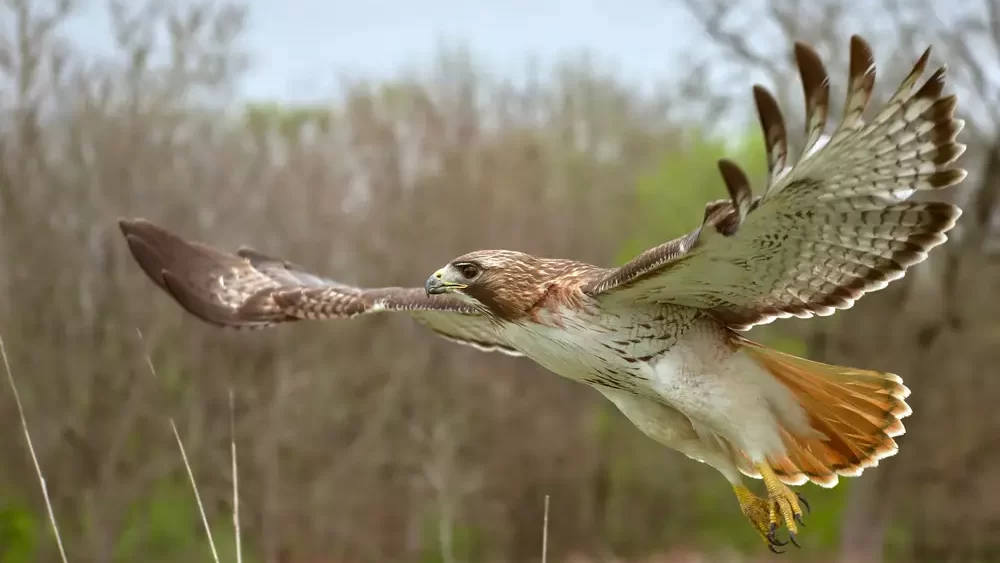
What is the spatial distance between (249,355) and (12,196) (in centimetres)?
567

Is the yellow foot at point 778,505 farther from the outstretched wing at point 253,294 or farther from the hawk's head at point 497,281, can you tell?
the outstretched wing at point 253,294

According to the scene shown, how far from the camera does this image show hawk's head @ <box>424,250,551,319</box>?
4.12 m

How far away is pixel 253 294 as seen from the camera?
5.77 m

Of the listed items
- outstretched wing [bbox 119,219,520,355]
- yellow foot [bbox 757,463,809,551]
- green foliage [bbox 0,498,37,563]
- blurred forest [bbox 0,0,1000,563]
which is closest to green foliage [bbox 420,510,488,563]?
blurred forest [bbox 0,0,1000,563]

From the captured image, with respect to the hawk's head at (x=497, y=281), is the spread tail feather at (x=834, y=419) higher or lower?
lower

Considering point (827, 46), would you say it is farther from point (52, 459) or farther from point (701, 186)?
point (52, 459)

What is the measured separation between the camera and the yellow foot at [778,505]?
395cm

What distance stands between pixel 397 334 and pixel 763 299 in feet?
61.8

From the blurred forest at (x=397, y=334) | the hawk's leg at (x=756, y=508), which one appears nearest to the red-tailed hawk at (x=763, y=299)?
the hawk's leg at (x=756, y=508)

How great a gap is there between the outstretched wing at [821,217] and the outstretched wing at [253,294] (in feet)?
4.79

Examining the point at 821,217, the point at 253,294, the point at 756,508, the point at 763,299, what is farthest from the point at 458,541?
the point at 821,217

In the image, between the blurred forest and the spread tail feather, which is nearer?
the spread tail feather

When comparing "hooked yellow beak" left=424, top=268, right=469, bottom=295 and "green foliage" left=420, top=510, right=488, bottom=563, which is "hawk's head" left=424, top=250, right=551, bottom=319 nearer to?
"hooked yellow beak" left=424, top=268, right=469, bottom=295

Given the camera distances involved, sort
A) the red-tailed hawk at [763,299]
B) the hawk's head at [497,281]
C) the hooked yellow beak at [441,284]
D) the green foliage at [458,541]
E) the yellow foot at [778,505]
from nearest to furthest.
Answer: the red-tailed hawk at [763,299], the yellow foot at [778,505], the hawk's head at [497,281], the hooked yellow beak at [441,284], the green foliage at [458,541]
